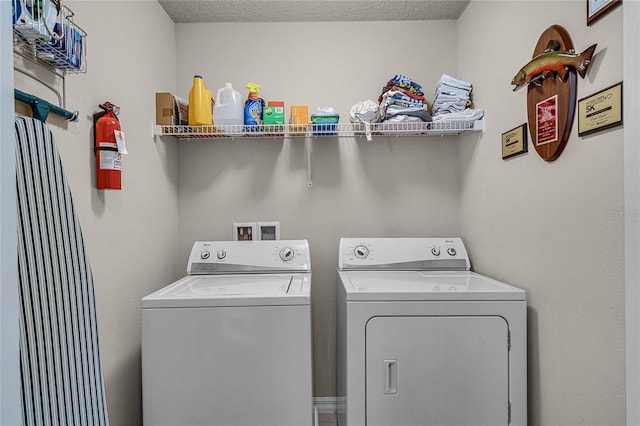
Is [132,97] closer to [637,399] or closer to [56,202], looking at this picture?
[56,202]

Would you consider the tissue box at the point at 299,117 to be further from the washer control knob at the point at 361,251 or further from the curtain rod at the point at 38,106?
the curtain rod at the point at 38,106

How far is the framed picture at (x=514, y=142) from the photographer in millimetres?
1704

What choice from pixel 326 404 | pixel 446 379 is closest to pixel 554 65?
pixel 446 379

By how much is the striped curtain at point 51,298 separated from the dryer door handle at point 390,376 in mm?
1066

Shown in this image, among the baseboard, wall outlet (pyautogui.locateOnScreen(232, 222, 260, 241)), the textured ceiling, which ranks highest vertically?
the textured ceiling

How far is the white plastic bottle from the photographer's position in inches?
88.0

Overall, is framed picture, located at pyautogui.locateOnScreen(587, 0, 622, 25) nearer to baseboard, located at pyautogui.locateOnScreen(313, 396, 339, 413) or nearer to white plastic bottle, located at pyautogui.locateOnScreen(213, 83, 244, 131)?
white plastic bottle, located at pyautogui.locateOnScreen(213, 83, 244, 131)

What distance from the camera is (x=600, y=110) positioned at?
4.06 feet

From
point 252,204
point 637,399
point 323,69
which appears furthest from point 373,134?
point 637,399

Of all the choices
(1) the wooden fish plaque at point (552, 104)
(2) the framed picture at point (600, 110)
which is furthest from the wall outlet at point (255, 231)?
(2) the framed picture at point (600, 110)

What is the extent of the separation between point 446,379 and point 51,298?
4.85 ft

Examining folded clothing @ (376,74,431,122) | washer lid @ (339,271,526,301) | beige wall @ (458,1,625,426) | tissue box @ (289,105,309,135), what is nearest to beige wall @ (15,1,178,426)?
tissue box @ (289,105,309,135)

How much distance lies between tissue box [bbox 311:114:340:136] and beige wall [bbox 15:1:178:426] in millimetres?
935

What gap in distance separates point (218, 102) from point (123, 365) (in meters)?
1.50
